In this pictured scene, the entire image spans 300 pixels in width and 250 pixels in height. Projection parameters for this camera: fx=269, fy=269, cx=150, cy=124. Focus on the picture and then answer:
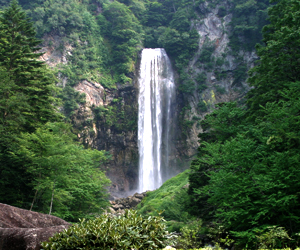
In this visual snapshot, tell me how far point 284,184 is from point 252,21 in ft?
145

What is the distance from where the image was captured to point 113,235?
443cm

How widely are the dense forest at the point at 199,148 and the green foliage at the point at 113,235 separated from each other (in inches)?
164

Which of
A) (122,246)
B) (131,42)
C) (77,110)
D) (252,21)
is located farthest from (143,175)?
(122,246)

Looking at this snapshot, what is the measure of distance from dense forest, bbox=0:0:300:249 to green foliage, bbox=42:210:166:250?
4167mm

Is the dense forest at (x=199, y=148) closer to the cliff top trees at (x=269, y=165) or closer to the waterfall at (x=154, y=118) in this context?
the cliff top trees at (x=269, y=165)

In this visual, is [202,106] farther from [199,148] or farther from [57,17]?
[199,148]

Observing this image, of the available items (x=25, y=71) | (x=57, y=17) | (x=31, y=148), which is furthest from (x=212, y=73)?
(x=31, y=148)

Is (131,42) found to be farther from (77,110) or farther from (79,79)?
(77,110)

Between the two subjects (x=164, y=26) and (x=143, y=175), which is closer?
(x=143, y=175)

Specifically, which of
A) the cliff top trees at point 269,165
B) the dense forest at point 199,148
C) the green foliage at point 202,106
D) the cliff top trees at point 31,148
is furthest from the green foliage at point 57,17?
the cliff top trees at point 269,165

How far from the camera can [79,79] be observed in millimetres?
43062

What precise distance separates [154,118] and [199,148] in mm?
27720

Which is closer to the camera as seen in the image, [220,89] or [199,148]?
[199,148]

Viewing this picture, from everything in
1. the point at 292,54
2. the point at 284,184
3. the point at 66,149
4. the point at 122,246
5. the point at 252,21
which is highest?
the point at 252,21
